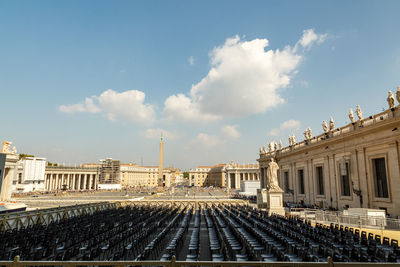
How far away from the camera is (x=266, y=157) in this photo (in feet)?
157

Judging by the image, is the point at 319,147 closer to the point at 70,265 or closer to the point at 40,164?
the point at 70,265

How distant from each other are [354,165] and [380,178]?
8.64 feet

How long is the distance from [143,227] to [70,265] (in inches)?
557

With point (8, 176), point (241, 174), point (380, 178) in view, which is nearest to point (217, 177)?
point (241, 174)

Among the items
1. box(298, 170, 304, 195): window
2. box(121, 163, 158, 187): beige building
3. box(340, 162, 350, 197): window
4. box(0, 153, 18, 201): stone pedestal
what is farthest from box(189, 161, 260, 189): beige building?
box(340, 162, 350, 197): window

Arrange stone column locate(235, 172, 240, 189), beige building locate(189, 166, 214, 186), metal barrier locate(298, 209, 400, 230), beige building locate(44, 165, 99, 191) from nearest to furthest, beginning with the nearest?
metal barrier locate(298, 209, 400, 230) → beige building locate(44, 165, 99, 191) → stone column locate(235, 172, 240, 189) → beige building locate(189, 166, 214, 186)

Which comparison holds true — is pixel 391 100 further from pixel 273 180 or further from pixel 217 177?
pixel 217 177

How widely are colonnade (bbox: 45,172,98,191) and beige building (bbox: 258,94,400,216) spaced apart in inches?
3998

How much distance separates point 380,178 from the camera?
2084 centimetres

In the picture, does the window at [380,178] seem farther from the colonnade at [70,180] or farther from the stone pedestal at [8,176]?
the colonnade at [70,180]

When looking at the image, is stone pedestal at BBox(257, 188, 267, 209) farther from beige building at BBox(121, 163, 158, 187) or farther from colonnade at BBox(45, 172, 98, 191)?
beige building at BBox(121, 163, 158, 187)

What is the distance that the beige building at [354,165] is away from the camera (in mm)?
19078

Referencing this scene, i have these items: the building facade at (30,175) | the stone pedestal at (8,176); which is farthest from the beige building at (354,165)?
the building facade at (30,175)

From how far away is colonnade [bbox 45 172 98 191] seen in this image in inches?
4168
